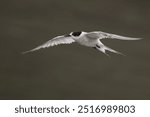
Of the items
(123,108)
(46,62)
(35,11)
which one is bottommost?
(123,108)

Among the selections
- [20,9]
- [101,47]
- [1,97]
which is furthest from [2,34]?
[101,47]

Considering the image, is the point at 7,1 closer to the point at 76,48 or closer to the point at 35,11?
the point at 35,11

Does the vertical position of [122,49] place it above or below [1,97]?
above

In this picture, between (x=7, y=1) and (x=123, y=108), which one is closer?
(x=123, y=108)

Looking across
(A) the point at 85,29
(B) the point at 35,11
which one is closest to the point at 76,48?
(A) the point at 85,29

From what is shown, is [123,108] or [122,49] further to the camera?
[122,49]

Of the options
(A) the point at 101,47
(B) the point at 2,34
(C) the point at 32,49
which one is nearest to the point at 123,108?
(A) the point at 101,47

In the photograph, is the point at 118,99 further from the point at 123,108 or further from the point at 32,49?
the point at 32,49

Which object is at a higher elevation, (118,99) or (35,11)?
(35,11)
